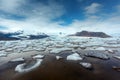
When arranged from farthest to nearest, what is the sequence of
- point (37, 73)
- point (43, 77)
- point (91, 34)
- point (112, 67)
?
point (91, 34) < point (112, 67) < point (37, 73) < point (43, 77)

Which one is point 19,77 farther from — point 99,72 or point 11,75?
point 99,72

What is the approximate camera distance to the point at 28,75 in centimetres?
422

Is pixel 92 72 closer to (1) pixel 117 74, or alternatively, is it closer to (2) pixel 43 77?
(1) pixel 117 74

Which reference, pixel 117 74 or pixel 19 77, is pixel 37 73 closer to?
pixel 19 77

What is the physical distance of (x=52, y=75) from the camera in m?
4.25

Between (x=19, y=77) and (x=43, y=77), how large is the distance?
3.49 feet

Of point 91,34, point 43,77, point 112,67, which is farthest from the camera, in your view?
point 91,34

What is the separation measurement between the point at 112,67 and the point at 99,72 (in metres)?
1.12

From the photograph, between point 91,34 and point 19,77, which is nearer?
point 19,77

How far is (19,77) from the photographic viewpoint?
4.07 meters

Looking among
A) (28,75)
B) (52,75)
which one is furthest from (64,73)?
(28,75)

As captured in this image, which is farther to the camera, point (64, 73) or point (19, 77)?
point (64, 73)

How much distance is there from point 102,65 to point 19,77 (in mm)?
4406

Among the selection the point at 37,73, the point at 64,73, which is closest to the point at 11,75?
the point at 37,73
